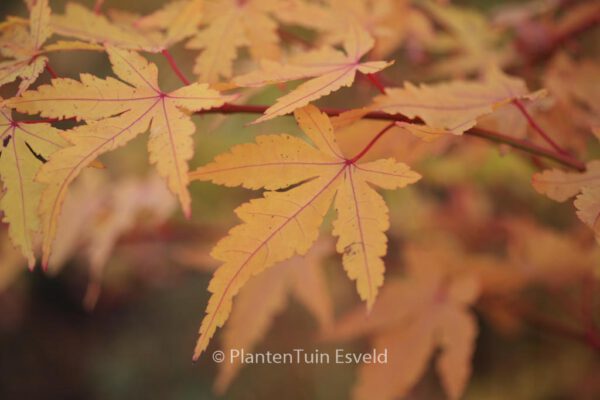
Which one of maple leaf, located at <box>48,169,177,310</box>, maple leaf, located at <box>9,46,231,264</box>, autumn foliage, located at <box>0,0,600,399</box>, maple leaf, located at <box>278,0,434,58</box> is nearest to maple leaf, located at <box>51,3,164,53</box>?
autumn foliage, located at <box>0,0,600,399</box>

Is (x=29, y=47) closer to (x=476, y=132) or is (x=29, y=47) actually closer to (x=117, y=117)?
(x=117, y=117)

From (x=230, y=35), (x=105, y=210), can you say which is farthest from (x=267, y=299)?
(x=230, y=35)

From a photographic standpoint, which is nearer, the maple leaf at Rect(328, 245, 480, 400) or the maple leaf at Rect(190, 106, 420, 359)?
the maple leaf at Rect(190, 106, 420, 359)

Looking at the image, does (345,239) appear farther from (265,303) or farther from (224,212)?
(224,212)

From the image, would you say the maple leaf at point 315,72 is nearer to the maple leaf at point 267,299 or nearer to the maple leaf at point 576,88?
the maple leaf at point 576,88

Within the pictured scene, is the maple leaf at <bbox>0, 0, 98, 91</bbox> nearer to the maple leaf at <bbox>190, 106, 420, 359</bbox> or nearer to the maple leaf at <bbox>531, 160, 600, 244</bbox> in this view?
the maple leaf at <bbox>190, 106, 420, 359</bbox>

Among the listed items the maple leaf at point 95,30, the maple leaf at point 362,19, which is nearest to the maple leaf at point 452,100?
the maple leaf at point 362,19

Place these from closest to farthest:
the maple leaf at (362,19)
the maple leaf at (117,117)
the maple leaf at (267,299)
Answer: the maple leaf at (117,117), the maple leaf at (362,19), the maple leaf at (267,299)

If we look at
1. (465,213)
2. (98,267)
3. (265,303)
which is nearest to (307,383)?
(465,213)
